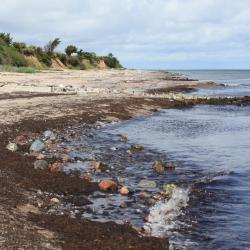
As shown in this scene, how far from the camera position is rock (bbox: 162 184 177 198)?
10461mm

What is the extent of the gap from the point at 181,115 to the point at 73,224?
65.9ft

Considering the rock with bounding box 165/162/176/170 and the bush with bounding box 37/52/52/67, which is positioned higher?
the bush with bounding box 37/52/52/67

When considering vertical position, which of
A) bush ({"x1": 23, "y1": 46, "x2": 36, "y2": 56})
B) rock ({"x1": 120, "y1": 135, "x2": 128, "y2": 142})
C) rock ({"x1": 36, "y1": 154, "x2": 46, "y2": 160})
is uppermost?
bush ({"x1": 23, "y1": 46, "x2": 36, "y2": 56})

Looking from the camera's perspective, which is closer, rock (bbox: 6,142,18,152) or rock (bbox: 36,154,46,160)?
Answer: rock (bbox: 36,154,46,160)

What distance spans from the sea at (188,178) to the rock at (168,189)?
119 millimetres

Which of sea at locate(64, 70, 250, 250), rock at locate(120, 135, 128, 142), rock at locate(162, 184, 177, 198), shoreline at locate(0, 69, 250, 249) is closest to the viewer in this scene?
shoreline at locate(0, 69, 250, 249)

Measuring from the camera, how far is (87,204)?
31.3ft

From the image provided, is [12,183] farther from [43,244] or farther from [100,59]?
[100,59]

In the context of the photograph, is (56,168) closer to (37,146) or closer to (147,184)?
(147,184)

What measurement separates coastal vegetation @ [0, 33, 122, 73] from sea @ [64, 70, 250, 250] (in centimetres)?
3403

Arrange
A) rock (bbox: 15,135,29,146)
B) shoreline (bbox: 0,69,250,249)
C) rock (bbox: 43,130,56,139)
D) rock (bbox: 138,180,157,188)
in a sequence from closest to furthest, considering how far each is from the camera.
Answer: shoreline (bbox: 0,69,250,249), rock (bbox: 138,180,157,188), rock (bbox: 15,135,29,146), rock (bbox: 43,130,56,139)

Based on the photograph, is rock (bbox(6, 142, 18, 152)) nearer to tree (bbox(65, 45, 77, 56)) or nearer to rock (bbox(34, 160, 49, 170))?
rock (bbox(34, 160, 49, 170))

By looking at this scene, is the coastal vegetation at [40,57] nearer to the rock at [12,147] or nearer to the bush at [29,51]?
the bush at [29,51]

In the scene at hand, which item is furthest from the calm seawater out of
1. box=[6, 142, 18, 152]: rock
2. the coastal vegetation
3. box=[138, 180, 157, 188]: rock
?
the coastal vegetation
